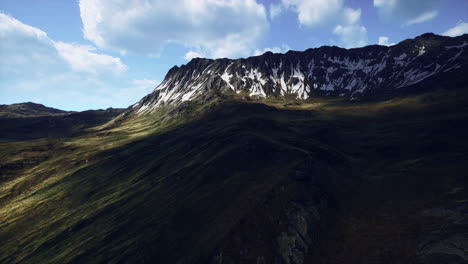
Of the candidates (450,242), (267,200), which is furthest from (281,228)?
(450,242)

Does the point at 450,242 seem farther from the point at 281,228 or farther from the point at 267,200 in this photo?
the point at 267,200

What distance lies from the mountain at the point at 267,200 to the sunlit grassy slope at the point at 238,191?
1.07 ft

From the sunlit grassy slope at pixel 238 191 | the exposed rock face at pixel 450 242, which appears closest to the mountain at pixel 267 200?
the exposed rock face at pixel 450 242

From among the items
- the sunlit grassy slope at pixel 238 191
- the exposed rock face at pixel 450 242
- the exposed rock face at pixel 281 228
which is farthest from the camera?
the sunlit grassy slope at pixel 238 191

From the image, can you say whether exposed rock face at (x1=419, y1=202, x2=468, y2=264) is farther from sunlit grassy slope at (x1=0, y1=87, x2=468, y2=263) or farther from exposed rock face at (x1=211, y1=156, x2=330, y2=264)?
exposed rock face at (x1=211, y1=156, x2=330, y2=264)

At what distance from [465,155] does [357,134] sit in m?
36.6

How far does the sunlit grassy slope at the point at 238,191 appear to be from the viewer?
1599 inches

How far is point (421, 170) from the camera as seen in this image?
5416 centimetres

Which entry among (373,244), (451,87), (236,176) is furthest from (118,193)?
(451,87)

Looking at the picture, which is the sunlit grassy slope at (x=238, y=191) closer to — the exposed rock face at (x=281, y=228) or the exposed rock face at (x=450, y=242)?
the exposed rock face at (x=281, y=228)

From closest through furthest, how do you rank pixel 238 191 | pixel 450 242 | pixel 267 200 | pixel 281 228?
1. pixel 450 242
2. pixel 281 228
3. pixel 267 200
4. pixel 238 191

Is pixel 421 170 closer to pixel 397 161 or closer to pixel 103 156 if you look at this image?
pixel 397 161

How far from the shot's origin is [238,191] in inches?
2146

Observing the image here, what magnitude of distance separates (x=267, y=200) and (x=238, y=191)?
9767 millimetres
